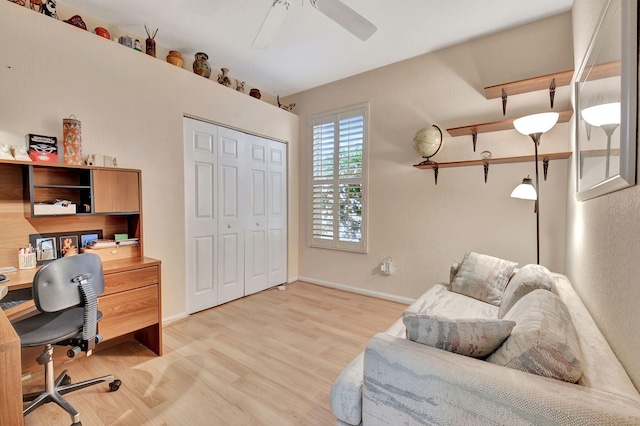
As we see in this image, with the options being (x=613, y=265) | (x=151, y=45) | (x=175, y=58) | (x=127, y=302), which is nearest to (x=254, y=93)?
(x=175, y=58)

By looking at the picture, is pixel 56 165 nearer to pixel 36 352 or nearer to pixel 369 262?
pixel 36 352

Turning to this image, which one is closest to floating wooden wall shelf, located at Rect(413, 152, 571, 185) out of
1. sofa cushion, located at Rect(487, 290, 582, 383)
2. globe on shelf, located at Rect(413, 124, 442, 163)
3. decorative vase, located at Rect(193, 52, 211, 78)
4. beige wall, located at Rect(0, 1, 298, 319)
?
globe on shelf, located at Rect(413, 124, 442, 163)

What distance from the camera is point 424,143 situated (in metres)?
2.96

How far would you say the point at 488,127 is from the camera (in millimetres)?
2656

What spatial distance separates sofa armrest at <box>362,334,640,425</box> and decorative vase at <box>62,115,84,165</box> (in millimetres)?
2422

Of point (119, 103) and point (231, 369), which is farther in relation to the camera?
point (119, 103)

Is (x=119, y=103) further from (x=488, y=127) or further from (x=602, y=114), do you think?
(x=488, y=127)

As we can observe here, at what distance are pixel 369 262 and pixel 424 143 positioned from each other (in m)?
1.62

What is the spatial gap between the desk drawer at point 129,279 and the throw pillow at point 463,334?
79.3 inches

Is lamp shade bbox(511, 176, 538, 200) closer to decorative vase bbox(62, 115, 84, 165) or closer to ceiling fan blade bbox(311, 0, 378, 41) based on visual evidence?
ceiling fan blade bbox(311, 0, 378, 41)

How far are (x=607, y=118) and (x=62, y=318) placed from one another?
2.94 meters

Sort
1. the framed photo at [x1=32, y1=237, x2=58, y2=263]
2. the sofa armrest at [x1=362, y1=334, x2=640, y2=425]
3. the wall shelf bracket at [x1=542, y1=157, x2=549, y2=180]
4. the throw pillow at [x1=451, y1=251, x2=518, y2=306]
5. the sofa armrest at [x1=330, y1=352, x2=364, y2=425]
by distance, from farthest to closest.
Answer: the wall shelf bracket at [x1=542, y1=157, x2=549, y2=180] < the throw pillow at [x1=451, y1=251, x2=518, y2=306] < the framed photo at [x1=32, y1=237, x2=58, y2=263] < the sofa armrest at [x1=330, y1=352, x2=364, y2=425] < the sofa armrest at [x1=362, y1=334, x2=640, y2=425]

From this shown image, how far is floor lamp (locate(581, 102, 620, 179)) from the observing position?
99 centimetres

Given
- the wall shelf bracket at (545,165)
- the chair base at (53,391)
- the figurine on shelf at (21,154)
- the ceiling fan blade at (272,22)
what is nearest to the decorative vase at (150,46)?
the ceiling fan blade at (272,22)
